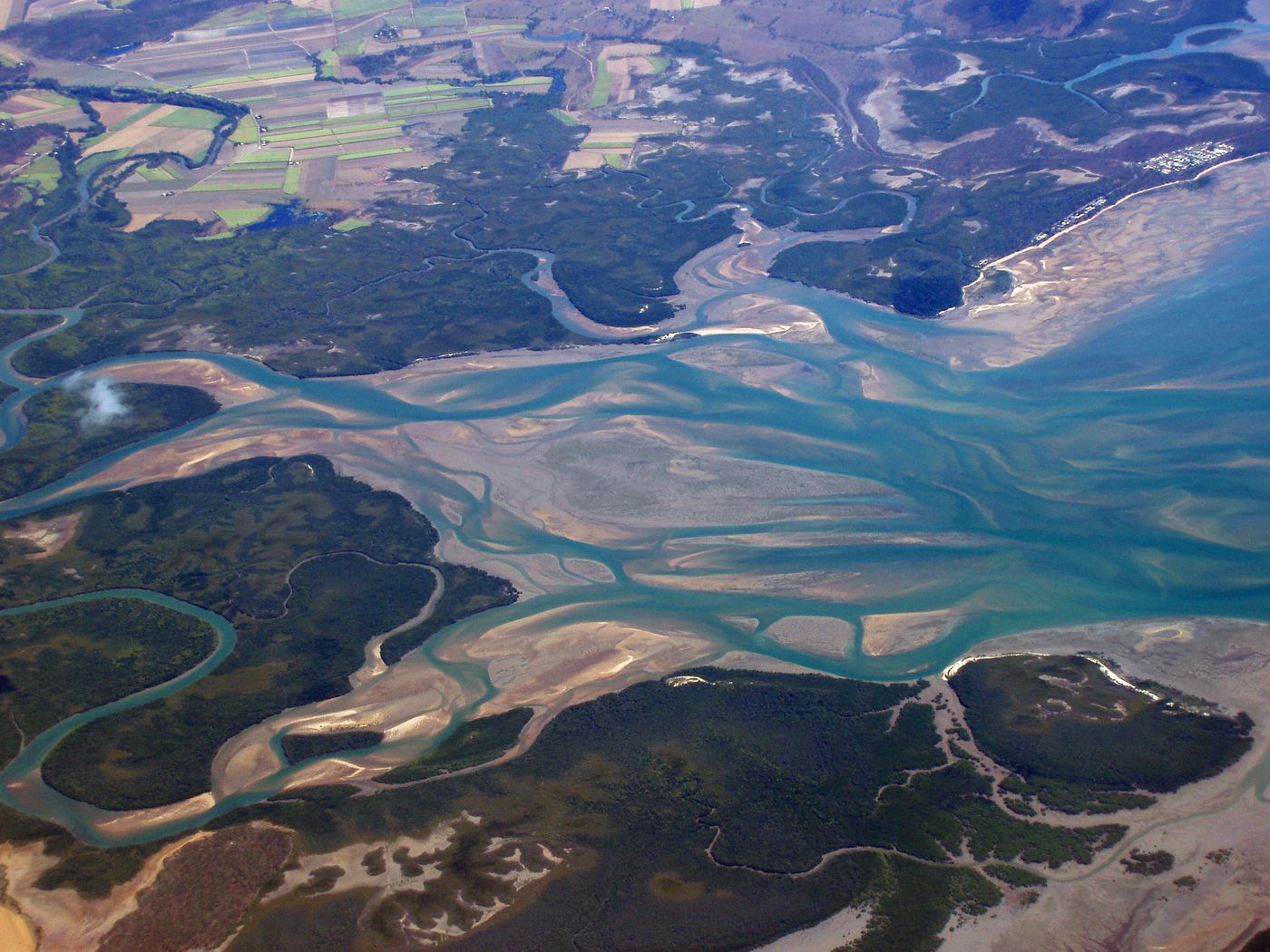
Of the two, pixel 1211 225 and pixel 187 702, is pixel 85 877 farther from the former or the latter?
pixel 1211 225

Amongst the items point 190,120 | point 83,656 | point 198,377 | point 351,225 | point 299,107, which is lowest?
point 83,656

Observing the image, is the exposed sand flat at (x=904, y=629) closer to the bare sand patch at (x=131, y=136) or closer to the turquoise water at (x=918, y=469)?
the turquoise water at (x=918, y=469)

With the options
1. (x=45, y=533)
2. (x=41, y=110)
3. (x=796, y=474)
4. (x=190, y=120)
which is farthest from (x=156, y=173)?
(x=796, y=474)

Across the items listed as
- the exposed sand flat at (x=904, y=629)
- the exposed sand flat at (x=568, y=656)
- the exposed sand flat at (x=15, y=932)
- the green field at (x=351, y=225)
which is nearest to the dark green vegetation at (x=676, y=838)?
the exposed sand flat at (x=15, y=932)

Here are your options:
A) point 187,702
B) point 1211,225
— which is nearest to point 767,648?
point 187,702

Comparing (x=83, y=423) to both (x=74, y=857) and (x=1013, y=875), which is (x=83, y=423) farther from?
(x=1013, y=875)

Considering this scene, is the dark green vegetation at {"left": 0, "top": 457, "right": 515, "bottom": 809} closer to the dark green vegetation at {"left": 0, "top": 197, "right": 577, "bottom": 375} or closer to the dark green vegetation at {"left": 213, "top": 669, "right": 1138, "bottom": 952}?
the dark green vegetation at {"left": 213, "top": 669, "right": 1138, "bottom": 952}
